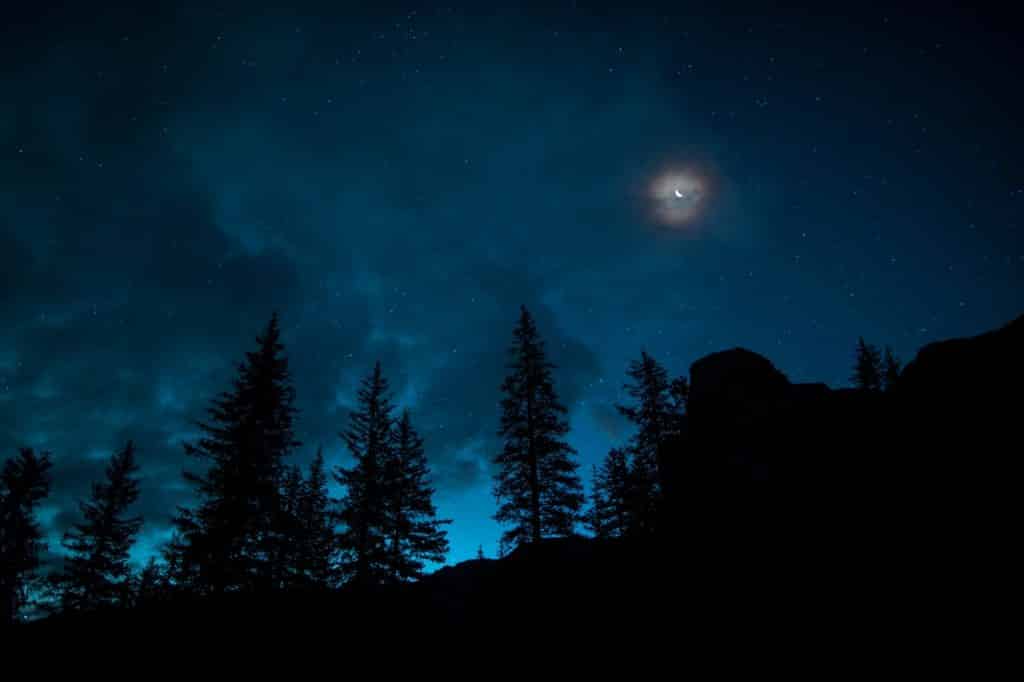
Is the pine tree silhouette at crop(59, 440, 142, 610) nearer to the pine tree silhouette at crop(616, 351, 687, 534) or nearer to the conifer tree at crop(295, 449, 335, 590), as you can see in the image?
the conifer tree at crop(295, 449, 335, 590)

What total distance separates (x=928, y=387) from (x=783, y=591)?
20.1ft

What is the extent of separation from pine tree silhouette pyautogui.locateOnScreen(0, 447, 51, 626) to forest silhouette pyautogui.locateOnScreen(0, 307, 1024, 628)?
0.26 feet

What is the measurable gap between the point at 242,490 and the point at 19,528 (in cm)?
1807

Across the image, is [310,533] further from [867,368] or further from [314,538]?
[867,368]

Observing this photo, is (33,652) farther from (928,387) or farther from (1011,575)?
(928,387)

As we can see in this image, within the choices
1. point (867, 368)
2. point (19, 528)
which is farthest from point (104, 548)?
point (867, 368)

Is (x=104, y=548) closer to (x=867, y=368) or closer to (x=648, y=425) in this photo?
(x=648, y=425)

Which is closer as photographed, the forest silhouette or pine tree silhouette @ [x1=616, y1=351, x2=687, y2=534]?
the forest silhouette

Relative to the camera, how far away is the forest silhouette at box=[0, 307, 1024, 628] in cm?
741

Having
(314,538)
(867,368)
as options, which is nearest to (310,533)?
(314,538)

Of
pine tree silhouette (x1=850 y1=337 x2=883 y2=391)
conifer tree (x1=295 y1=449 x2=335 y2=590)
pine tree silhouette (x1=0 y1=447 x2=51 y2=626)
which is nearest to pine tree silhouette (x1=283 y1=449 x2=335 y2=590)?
conifer tree (x1=295 y1=449 x2=335 y2=590)

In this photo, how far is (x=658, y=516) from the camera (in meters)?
13.5

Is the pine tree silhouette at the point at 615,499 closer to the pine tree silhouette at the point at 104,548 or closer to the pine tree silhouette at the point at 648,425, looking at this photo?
the pine tree silhouette at the point at 648,425

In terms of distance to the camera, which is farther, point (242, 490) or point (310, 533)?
point (310, 533)
